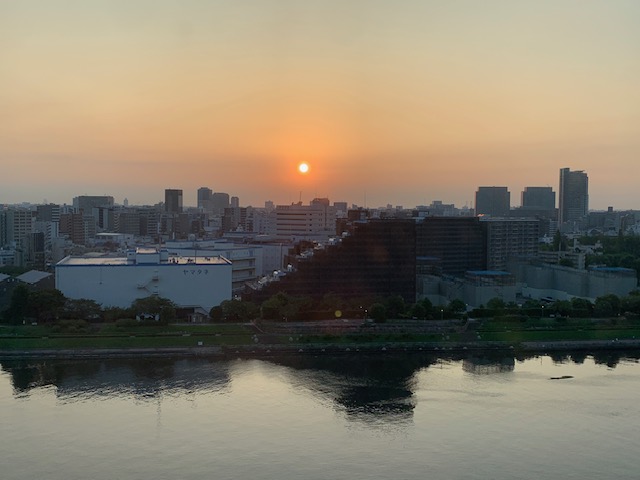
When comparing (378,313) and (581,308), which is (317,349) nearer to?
(378,313)

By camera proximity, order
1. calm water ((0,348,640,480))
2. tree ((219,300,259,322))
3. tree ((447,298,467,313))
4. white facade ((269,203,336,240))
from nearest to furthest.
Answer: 1. calm water ((0,348,640,480))
2. tree ((219,300,259,322))
3. tree ((447,298,467,313))
4. white facade ((269,203,336,240))

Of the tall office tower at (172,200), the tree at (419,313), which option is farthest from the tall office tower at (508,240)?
the tall office tower at (172,200)

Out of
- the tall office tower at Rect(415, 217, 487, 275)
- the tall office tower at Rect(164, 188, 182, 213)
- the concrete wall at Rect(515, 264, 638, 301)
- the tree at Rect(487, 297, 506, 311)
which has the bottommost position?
the tree at Rect(487, 297, 506, 311)

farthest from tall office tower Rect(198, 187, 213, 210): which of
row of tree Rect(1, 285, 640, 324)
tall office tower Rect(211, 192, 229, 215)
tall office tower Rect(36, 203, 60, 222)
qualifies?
row of tree Rect(1, 285, 640, 324)

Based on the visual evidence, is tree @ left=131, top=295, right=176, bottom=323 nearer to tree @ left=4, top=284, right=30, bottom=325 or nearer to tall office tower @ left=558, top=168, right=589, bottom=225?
tree @ left=4, top=284, right=30, bottom=325

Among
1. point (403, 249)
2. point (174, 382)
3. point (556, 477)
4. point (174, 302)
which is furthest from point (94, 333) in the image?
point (556, 477)

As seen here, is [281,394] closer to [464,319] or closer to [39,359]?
[39,359]

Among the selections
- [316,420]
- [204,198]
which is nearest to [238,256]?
[316,420]

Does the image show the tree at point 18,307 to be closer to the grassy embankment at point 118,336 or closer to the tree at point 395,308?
the grassy embankment at point 118,336
